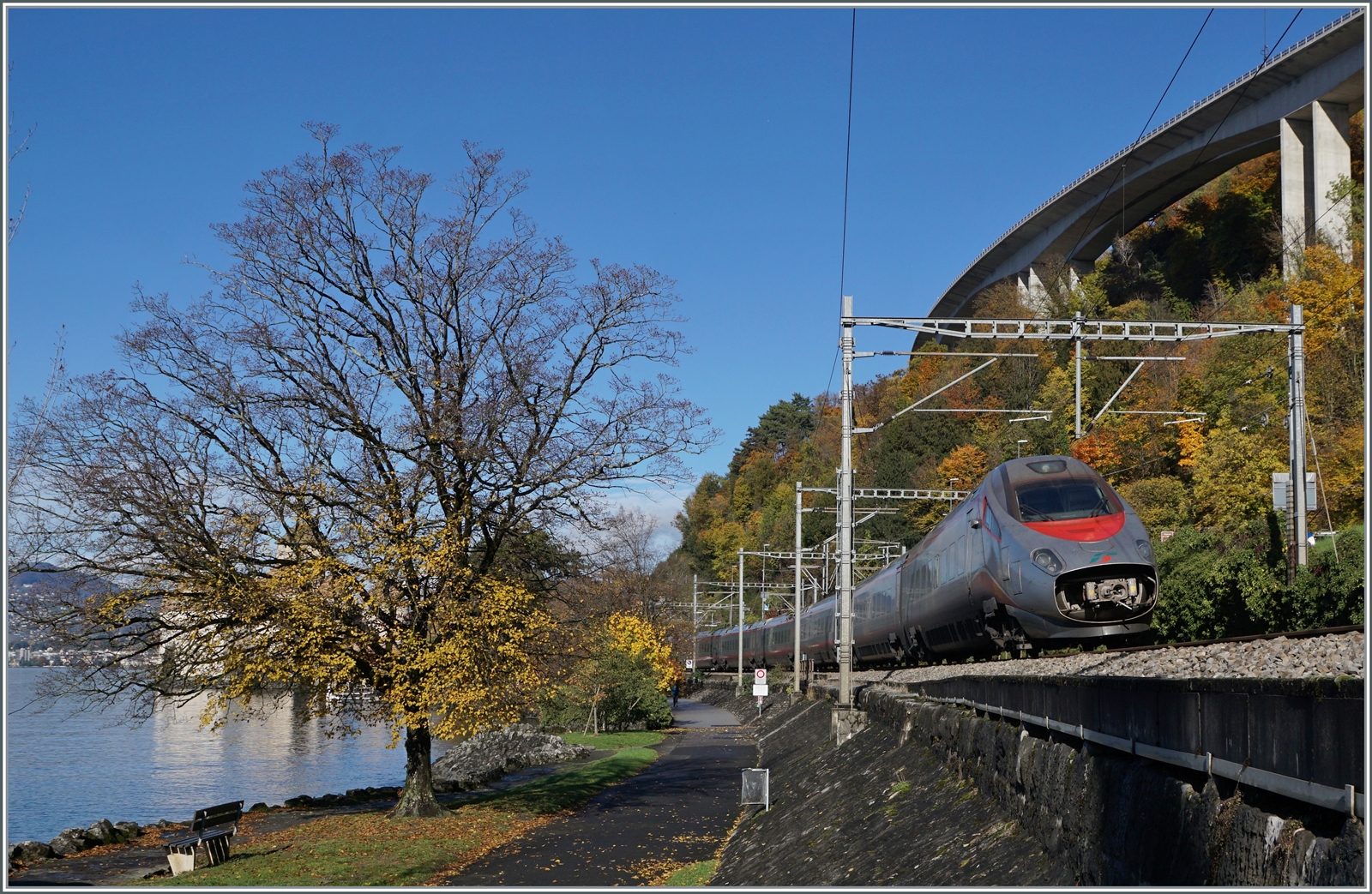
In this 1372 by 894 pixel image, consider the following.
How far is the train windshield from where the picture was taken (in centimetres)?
1989

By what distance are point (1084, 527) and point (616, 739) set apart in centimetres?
3092

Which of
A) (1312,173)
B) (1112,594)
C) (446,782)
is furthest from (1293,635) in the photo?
(1312,173)

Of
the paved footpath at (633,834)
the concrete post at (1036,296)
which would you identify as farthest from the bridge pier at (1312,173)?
the paved footpath at (633,834)

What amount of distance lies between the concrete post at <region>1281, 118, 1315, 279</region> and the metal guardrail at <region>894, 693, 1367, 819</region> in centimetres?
5444

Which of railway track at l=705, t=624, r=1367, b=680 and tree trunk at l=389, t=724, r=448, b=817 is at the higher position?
railway track at l=705, t=624, r=1367, b=680

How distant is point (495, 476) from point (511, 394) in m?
1.59

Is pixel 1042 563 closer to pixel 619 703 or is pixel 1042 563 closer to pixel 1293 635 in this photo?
pixel 1293 635

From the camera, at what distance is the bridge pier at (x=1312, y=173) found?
55.2 metres

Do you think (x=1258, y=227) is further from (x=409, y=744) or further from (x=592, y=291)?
(x=409, y=744)

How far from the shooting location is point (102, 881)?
17.0 metres

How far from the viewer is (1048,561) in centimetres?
1939

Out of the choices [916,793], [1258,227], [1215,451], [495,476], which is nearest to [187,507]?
[495,476]

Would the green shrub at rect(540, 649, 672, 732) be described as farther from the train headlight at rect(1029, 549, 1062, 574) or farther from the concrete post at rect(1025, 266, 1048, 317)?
the concrete post at rect(1025, 266, 1048, 317)

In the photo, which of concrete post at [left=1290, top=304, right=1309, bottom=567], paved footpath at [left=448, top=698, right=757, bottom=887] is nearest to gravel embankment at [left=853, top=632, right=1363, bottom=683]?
concrete post at [left=1290, top=304, right=1309, bottom=567]
